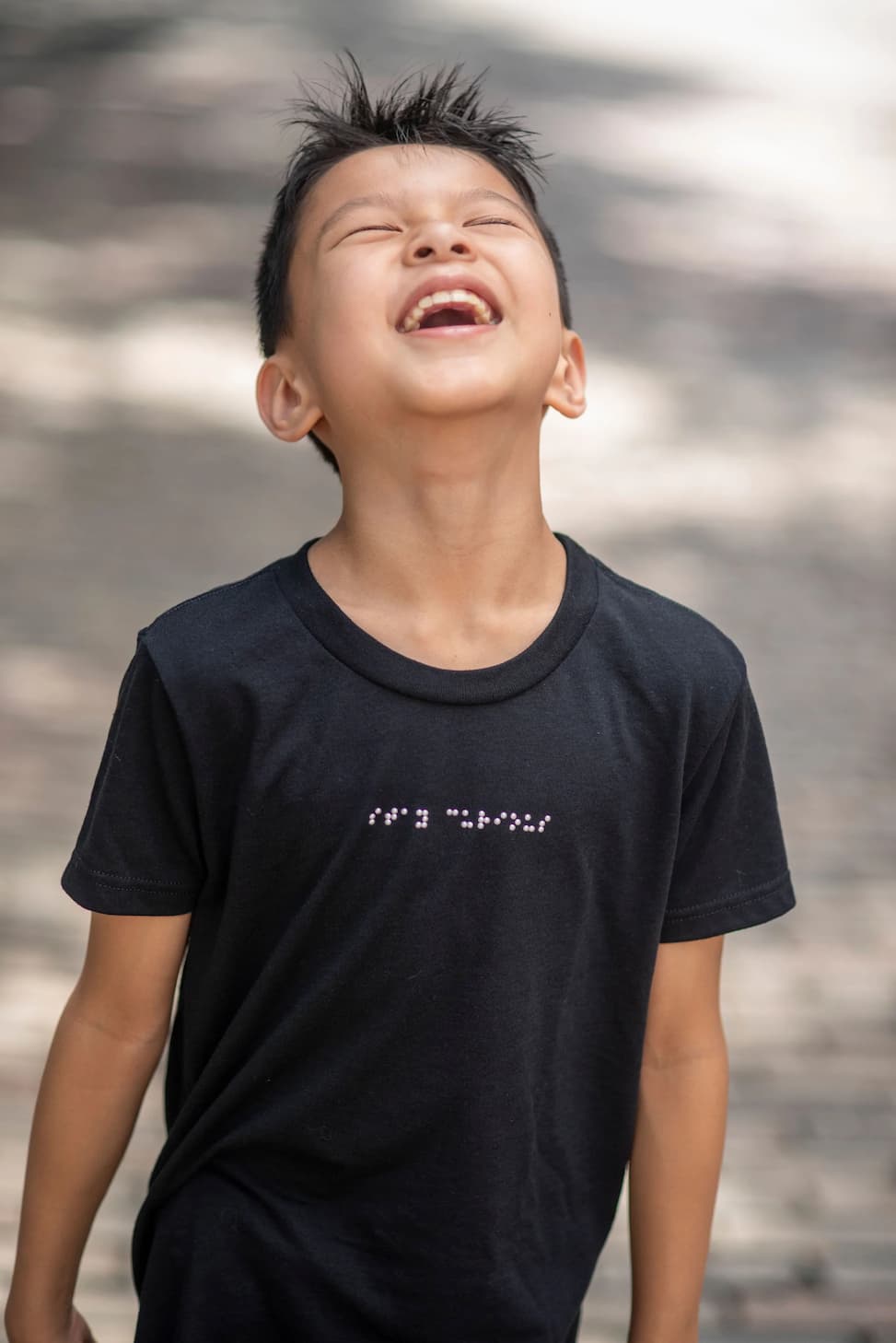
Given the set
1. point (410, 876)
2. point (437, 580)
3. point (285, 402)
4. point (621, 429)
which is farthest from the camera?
point (621, 429)

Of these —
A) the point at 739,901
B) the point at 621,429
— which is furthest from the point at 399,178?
the point at 621,429

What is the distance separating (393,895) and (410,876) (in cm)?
2

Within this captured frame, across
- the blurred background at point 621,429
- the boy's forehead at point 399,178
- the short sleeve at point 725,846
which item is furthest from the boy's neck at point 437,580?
the blurred background at point 621,429

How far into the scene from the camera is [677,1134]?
1.68 m

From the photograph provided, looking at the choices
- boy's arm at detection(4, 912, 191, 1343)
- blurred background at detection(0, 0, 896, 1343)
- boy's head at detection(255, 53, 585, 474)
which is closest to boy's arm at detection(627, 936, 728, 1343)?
boy's arm at detection(4, 912, 191, 1343)

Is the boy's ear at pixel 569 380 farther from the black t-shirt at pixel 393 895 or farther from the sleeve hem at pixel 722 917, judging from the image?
the sleeve hem at pixel 722 917

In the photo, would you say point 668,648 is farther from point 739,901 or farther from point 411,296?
point 411,296

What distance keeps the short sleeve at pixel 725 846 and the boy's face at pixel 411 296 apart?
37 centimetres

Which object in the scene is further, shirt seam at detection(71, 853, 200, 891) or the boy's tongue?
the boy's tongue

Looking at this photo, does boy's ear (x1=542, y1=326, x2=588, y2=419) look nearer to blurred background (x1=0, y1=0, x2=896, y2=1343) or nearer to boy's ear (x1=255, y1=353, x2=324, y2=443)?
boy's ear (x1=255, y1=353, x2=324, y2=443)

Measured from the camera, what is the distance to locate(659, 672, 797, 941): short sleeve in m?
1.62

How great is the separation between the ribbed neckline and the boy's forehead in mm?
362

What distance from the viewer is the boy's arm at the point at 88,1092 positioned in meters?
1.59

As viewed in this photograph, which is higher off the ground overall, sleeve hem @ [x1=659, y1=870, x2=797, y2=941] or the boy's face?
the boy's face
